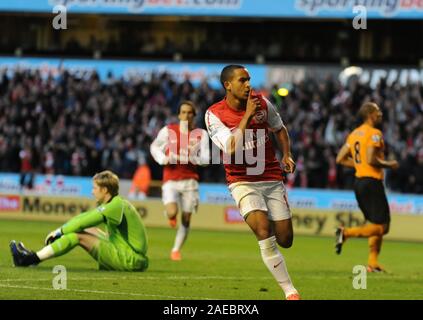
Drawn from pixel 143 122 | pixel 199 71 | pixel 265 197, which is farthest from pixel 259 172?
pixel 199 71

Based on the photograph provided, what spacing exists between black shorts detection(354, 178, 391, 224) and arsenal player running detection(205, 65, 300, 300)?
5105 millimetres

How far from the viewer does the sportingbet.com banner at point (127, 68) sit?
39531 millimetres

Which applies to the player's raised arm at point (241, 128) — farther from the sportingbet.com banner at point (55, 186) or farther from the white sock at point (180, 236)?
the sportingbet.com banner at point (55, 186)

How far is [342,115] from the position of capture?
35.2 metres

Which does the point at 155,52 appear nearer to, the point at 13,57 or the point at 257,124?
the point at 13,57

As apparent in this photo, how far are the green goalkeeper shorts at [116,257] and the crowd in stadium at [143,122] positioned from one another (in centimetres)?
1749

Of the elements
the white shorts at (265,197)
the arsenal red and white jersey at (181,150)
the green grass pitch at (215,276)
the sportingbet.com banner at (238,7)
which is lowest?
the green grass pitch at (215,276)

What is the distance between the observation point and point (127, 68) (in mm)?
40750

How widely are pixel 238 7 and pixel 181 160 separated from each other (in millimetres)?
20936

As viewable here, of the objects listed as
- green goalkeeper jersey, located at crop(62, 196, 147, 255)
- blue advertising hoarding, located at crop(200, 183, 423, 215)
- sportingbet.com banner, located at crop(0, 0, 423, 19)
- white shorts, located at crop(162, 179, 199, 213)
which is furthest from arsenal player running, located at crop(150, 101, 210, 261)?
sportingbet.com banner, located at crop(0, 0, 423, 19)

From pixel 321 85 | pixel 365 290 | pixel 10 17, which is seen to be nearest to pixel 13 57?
pixel 10 17

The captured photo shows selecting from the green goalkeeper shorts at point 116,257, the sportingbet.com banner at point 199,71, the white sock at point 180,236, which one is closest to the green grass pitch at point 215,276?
the green goalkeeper shorts at point 116,257

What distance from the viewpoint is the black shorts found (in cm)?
1681

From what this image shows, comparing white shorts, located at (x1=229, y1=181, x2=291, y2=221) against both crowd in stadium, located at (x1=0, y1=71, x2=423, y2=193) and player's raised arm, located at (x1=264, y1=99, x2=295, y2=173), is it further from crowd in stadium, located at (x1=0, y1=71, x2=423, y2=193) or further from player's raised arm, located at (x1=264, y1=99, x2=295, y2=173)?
crowd in stadium, located at (x1=0, y1=71, x2=423, y2=193)
